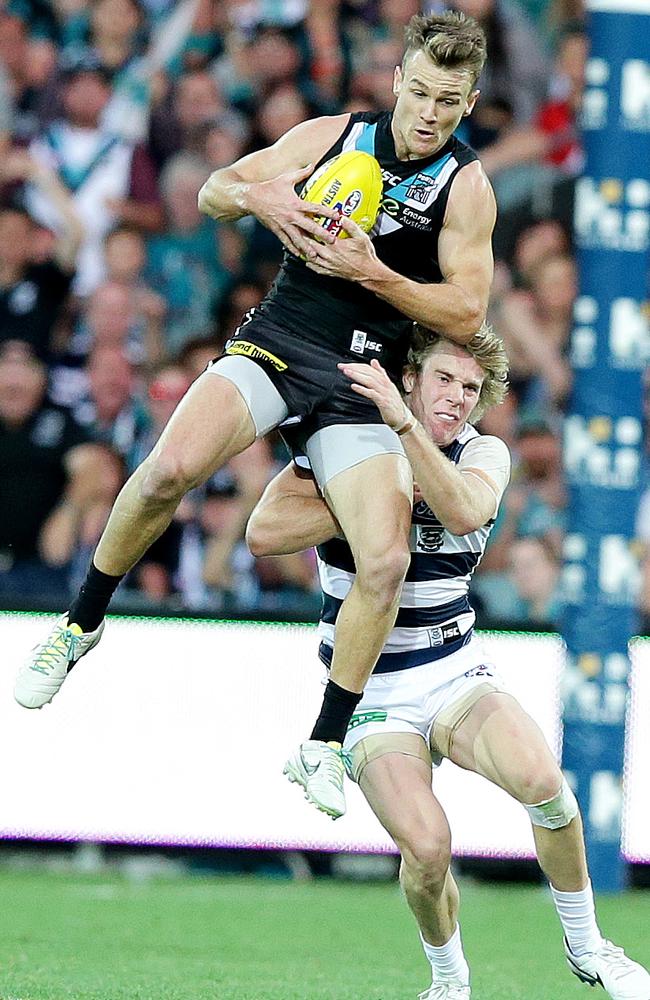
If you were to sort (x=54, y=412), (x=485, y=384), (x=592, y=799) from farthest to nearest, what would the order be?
(x=54, y=412) < (x=592, y=799) < (x=485, y=384)

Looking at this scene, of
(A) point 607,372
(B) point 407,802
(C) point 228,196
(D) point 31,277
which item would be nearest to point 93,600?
(B) point 407,802

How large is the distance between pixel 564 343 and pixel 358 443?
5115 millimetres

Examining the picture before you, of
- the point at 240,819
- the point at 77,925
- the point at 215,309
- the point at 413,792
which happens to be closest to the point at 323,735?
the point at 413,792

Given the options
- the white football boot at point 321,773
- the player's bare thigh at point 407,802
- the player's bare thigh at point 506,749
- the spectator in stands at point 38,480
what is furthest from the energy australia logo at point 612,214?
the white football boot at point 321,773

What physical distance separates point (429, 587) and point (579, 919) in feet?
3.98

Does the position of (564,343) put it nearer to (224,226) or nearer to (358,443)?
(224,226)

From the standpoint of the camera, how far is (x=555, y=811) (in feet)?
17.4

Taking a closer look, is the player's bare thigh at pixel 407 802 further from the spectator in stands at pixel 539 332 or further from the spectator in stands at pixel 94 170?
the spectator in stands at pixel 94 170

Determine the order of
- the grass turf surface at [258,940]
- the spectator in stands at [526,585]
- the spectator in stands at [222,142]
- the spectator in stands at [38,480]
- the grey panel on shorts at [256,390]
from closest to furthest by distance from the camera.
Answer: the grey panel on shorts at [256,390], the grass turf surface at [258,940], the spectator in stands at [38,480], the spectator in stands at [526,585], the spectator in stands at [222,142]

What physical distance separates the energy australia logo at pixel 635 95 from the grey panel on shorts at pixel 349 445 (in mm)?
3951

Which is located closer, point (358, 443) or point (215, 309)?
point (358, 443)

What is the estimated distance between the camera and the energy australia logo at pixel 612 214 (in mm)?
8820

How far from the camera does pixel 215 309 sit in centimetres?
1001

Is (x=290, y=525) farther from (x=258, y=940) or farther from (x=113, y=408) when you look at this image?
(x=113, y=408)
